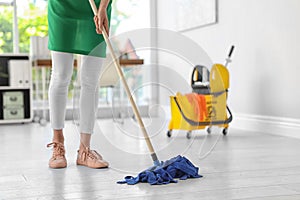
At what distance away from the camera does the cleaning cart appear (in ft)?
10.0

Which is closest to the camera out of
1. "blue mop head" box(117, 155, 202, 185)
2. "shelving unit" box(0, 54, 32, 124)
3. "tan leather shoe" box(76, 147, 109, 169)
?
"blue mop head" box(117, 155, 202, 185)

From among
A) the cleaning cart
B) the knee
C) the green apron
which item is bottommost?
the cleaning cart

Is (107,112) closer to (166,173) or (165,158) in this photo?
(165,158)

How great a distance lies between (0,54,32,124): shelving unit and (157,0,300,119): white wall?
5.65 ft

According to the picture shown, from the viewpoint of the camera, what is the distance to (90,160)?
81.3 inches

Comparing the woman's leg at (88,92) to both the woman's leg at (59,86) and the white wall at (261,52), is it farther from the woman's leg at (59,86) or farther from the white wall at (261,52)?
the white wall at (261,52)

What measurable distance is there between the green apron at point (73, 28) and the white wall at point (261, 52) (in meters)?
1.46

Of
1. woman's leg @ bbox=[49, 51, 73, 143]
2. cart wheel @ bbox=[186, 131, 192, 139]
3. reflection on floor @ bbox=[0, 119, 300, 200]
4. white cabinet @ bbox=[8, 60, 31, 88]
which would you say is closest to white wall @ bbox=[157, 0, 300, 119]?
reflection on floor @ bbox=[0, 119, 300, 200]

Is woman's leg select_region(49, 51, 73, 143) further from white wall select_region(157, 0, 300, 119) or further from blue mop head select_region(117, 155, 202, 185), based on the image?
white wall select_region(157, 0, 300, 119)

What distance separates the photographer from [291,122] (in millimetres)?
3098

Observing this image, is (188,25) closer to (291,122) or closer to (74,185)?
(291,122)

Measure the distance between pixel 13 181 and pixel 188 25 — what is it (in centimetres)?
291

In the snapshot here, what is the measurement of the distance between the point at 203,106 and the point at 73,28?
1.27 metres

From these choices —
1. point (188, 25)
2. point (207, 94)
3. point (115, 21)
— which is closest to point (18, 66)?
point (115, 21)
